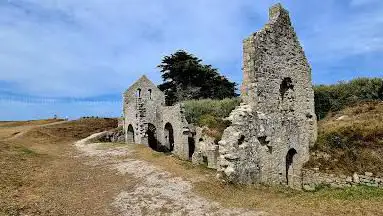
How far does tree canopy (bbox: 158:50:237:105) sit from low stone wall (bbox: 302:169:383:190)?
29.6 m

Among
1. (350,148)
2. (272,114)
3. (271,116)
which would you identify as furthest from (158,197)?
(350,148)

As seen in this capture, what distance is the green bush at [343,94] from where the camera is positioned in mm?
32031

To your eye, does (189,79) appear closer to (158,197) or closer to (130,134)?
(130,134)

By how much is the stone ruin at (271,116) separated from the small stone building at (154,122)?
18.6ft

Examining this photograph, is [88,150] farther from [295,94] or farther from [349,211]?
[349,211]

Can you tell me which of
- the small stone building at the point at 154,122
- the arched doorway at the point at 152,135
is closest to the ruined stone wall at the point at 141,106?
the small stone building at the point at 154,122

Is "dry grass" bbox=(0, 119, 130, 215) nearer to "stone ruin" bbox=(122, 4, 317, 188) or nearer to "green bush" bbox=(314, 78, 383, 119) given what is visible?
"stone ruin" bbox=(122, 4, 317, 188)

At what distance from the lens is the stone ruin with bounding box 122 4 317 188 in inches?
660

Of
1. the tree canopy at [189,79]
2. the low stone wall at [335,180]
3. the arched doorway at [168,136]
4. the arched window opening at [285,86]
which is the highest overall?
the tree canopy at [189,79]

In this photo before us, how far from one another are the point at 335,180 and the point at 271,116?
4.14 meters

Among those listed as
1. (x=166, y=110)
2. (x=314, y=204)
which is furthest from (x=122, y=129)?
(x=314, y=204)

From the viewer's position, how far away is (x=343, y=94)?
107ft

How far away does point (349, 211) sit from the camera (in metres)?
12.0

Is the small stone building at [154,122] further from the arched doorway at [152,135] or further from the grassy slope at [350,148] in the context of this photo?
the grassy slope at [350,148]
